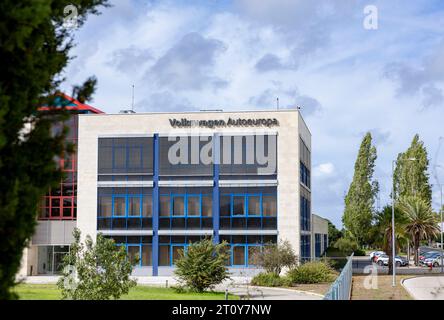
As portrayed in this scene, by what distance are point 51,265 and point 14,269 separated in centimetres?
4905

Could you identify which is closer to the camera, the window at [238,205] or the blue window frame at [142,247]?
the window at [238,205]

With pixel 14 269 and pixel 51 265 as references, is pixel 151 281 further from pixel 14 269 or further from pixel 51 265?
pixel 14 269

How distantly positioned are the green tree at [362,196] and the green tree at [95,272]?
221ft

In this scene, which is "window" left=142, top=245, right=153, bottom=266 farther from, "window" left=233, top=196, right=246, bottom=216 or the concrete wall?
"window" left=233, top=196, right=246, bottom=216

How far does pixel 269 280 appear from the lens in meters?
43.2

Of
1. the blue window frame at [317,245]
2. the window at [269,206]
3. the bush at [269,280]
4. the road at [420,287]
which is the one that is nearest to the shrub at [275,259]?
the bush at [269,280]

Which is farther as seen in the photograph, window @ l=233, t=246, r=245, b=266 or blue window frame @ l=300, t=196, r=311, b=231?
blue window frame @ l=300, t=196, r=311, b=231

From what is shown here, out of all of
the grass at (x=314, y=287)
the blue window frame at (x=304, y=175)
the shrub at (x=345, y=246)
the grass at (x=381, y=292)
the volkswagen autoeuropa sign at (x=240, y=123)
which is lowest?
the grass at (x=314, y=287)

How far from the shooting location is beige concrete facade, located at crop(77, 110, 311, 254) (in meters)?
52.2

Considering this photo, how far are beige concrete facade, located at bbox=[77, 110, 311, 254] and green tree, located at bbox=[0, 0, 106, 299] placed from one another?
139 ft

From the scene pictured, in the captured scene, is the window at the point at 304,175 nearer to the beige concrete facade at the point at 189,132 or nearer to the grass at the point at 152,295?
the beige concrete facade at the point at 189,132

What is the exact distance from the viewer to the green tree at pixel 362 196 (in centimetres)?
9038

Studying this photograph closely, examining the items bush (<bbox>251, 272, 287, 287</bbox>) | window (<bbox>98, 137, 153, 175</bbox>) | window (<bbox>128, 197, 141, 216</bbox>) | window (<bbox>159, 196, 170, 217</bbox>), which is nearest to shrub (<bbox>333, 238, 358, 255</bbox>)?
window (<bbox>159, 196, 170, 217</bbox>)

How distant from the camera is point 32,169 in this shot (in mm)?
9836
